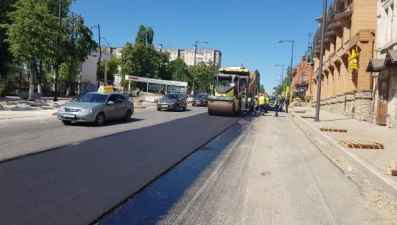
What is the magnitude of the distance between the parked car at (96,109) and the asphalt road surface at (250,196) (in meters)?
7.22

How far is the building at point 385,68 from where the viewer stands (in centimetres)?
1991

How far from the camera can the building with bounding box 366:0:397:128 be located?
19.9 m

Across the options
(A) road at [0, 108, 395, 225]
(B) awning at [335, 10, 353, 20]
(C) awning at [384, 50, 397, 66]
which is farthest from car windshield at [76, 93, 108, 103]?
(B) awning at [335, 10, 353, 20]

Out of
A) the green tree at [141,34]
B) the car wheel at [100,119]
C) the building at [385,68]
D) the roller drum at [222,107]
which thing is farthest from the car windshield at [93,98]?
the green tree at [141,34]

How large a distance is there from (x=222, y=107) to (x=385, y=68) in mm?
9771

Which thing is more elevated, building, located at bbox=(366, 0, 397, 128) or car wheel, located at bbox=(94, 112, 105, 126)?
building, located at bbox=(366, 0, 397, 128)

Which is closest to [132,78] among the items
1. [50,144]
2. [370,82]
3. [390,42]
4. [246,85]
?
[246,85]

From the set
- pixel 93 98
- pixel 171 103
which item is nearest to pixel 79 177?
pixel 93 98

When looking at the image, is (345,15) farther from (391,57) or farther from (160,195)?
(160,195)

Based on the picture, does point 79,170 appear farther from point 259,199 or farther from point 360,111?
point 360,111

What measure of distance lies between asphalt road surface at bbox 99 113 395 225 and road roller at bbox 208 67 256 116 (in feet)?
50.4

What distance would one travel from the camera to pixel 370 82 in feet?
86.3

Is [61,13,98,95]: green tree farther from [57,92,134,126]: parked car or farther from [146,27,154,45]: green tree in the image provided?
[146,27,154,45]: green tree

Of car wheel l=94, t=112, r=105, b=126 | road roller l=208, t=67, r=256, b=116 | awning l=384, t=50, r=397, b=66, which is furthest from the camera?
road roller l=208, t=67, r=256, b=116
